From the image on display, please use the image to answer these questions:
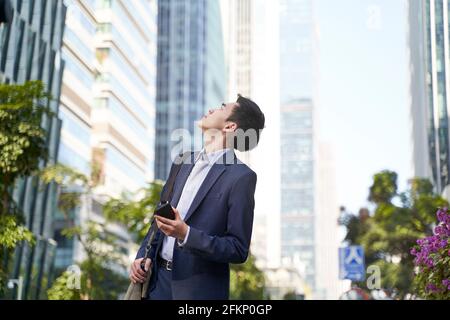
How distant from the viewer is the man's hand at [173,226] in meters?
3.43

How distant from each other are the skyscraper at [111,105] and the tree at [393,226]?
18045mm

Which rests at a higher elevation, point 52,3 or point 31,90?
point 31,90

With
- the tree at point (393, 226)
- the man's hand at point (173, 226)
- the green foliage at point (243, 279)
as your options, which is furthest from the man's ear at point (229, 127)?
the green foliage at point (243, 279)

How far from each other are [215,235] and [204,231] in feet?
0.18

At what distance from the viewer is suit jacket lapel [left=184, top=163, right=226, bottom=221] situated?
3.72 m

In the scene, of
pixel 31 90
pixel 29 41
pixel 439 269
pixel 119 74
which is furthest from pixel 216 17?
pixel 439 269

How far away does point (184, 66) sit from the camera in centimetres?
13675

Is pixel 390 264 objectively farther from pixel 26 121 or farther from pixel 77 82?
pixel 77 82

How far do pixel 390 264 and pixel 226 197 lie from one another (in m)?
35.1

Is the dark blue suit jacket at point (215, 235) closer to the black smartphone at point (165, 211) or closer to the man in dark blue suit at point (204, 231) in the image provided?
the man in dark blue suit at point (204, 231)

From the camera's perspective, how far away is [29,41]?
3984 cm

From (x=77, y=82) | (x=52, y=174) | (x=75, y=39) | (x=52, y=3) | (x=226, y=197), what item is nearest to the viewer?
(x=226, y=197)

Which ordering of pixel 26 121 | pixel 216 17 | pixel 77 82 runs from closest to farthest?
1. pixel 26 121
2. pixel 77 82
3. pixel 216 17

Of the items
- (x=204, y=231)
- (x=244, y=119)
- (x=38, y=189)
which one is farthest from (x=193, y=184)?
(x=38, y=189)
